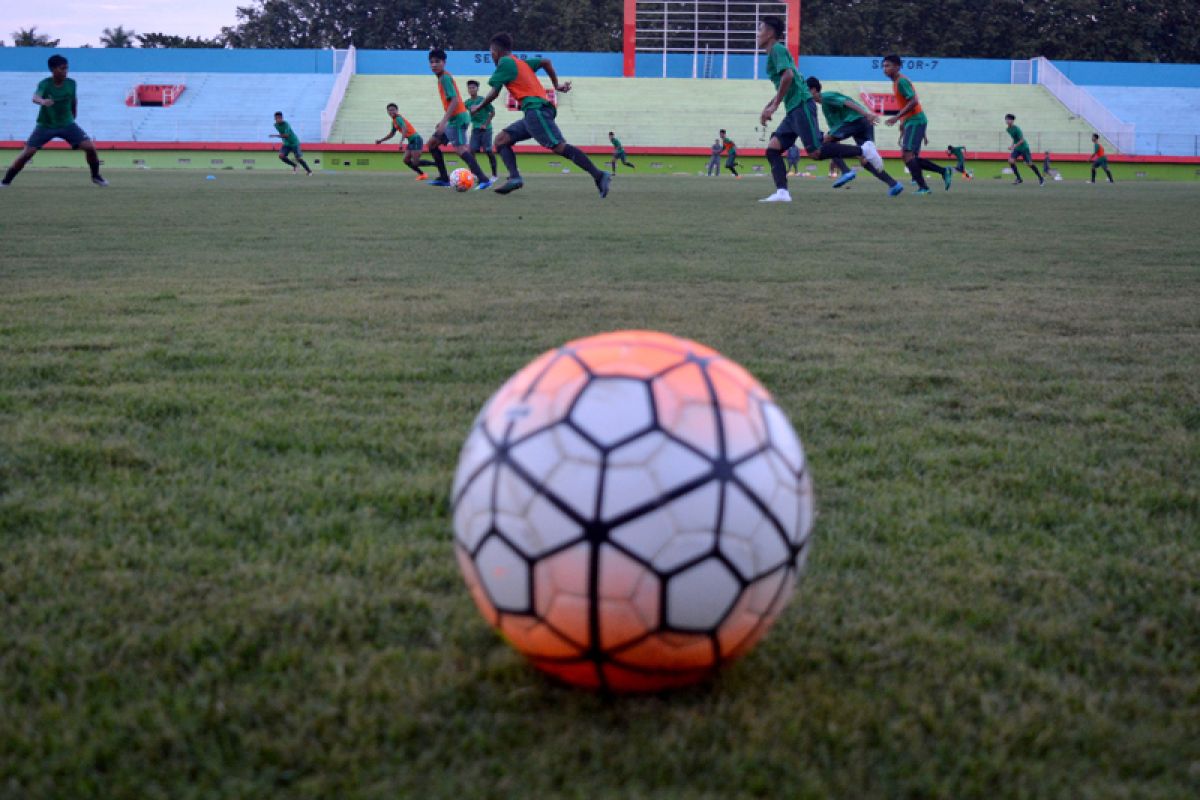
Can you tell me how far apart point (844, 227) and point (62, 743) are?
11.1 meters

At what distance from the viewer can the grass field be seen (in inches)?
67.9

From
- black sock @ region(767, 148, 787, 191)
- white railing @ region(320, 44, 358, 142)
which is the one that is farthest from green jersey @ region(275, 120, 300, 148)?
black sock @ region(767, 148, 787, 191)

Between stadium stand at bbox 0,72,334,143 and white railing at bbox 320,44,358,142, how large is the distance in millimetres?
774

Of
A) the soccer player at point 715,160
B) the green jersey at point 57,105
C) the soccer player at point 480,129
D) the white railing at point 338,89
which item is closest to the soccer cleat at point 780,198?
the soccer player at point 480,129

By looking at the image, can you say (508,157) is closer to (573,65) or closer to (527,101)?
(527,101)

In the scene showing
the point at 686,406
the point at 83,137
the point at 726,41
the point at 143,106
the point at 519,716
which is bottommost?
the point at 519,716

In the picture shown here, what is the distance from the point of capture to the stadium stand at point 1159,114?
42844mm

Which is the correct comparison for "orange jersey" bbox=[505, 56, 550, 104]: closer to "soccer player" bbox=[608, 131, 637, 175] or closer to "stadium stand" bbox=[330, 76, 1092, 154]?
"soccer player" bbox=[608, 131, 637, 175]

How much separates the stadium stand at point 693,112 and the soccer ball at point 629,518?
39.6m

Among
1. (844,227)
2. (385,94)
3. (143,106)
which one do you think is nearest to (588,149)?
(385,94)

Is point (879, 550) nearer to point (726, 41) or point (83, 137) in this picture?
point (83, 137)

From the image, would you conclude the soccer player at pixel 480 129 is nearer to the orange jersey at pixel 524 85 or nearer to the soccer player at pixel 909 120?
the orange jersey at pixel 524 85

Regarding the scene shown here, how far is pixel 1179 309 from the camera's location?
6.43 m

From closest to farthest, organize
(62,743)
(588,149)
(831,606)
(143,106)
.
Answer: (62,743), (831,606), (588,149), (143,106)
